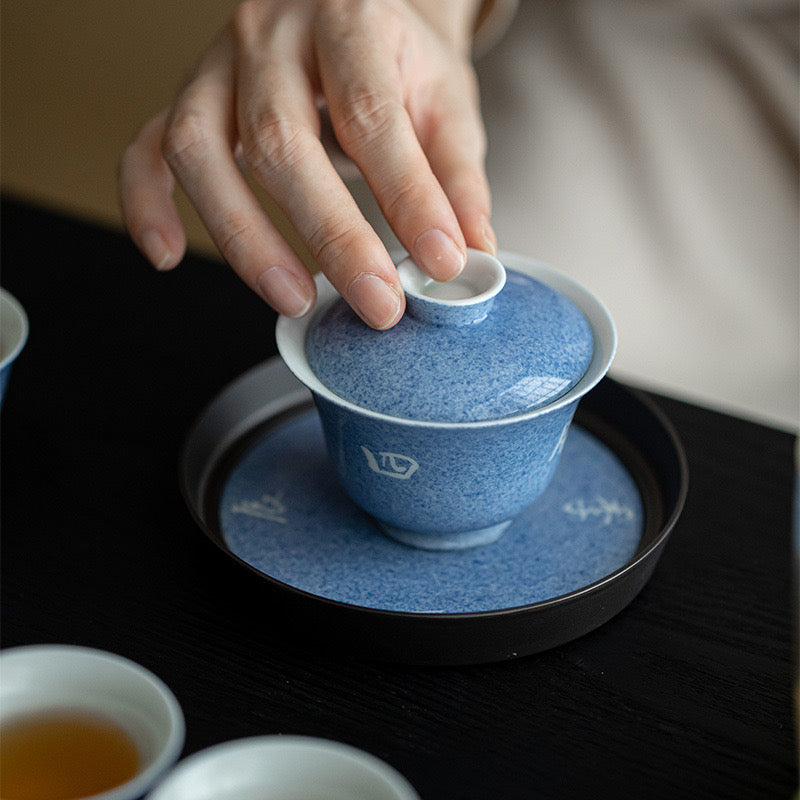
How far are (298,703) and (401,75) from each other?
560 mm

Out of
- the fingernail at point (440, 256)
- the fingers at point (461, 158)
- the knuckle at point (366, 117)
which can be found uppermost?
the knuckle at point (366, 117)

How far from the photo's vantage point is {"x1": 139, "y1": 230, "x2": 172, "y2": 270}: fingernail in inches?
33.0

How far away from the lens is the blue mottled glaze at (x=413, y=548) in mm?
697

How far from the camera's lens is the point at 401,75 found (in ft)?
2.86

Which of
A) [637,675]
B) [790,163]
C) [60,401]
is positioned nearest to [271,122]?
[60,401]

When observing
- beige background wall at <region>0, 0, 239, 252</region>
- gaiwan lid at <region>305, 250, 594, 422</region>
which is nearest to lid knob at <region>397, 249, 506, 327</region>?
gaiwan lid at <region>305, 250, 594, 422</region>

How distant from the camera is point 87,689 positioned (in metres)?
0.52

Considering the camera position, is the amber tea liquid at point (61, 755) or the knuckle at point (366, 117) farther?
the knuckle at point (366, 117)

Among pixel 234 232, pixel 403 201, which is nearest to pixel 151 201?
pixel 234 232

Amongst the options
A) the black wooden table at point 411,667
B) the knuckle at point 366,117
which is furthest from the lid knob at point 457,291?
the black wooden table at point 411,667

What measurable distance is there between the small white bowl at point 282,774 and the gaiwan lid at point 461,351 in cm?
22

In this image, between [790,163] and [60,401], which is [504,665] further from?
[790,163]

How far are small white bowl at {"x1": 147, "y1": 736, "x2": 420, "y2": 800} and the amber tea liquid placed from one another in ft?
0.22

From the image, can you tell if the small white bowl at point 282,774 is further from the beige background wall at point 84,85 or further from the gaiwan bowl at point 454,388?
the beige background wall at point 84,85
